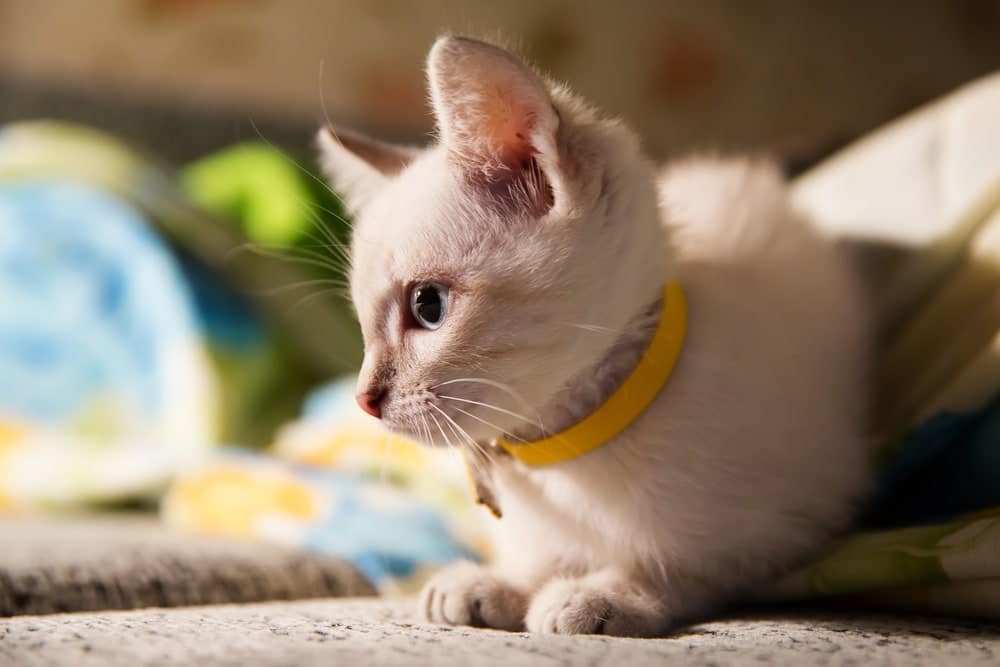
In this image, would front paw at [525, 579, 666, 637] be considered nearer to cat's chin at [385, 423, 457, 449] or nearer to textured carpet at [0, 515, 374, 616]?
cat's chin at [385, 423, 457, 449]

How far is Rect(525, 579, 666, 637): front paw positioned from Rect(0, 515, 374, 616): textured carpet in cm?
35

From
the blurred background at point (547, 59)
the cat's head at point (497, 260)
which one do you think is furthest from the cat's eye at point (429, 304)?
the blurred background at point (547, 59)

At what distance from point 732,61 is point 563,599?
2020mm

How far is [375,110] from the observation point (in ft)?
7.84

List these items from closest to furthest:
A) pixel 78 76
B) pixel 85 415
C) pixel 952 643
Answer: pixel 952 643
pixel 85 415
pixel 78 76

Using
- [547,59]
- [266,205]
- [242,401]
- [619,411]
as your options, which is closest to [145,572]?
[619,411]

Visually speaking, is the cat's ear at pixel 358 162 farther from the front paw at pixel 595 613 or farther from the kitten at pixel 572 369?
the front paw at pixel 595 613

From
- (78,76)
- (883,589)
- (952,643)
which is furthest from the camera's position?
(78,76)

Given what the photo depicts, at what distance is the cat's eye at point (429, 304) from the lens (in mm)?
676

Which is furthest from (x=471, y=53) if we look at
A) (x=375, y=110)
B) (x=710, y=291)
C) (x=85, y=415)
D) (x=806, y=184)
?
(x=375, y=110)

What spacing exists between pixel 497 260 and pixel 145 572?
0.50m

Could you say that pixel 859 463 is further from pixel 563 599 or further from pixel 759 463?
pixel 563 599

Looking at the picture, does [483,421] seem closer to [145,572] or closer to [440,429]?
[440,429]

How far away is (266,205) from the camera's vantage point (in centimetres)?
178
